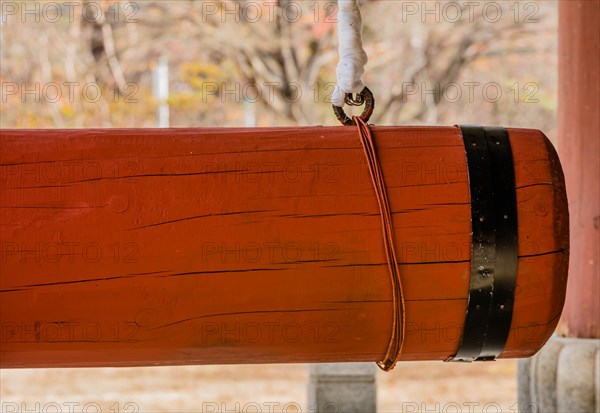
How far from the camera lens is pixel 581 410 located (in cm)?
266

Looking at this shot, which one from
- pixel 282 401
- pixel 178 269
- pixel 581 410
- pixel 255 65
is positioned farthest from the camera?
pixel 255 65

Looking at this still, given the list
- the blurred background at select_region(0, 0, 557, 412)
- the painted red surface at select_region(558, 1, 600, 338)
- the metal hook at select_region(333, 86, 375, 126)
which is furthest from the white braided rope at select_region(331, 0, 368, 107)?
the blurred background at select_region(0, 0, 557, 412)

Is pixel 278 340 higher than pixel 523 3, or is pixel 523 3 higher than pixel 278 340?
pixel 523 3

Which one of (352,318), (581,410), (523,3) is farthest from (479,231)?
(523,3)

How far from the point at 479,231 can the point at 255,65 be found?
5.08m

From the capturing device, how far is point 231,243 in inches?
46.9

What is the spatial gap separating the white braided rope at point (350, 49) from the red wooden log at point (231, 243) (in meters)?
0.12

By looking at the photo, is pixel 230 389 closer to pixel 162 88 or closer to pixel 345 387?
pixel 162 88

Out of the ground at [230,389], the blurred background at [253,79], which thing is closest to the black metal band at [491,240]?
the ground at [230,389]

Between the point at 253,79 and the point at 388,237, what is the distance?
5161mm

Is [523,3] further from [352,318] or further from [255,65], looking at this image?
[352,318]

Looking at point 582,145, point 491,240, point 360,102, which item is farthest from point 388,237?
point 582,145

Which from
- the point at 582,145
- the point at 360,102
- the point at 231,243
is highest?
the point at 582,145

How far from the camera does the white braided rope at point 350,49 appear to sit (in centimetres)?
134
